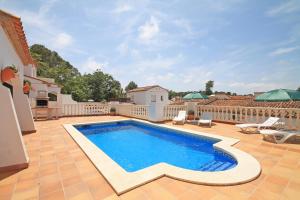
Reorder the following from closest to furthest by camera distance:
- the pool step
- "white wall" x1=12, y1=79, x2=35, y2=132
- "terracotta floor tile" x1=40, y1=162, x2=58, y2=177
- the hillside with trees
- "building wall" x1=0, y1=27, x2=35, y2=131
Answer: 1. "terracotta floor tile" x1=40, y1=162, x2=58, y2=177
2. the pool step
3. "building wall" x1=0, y1=27, x2=35, y2=131
4. "white wall" x1=12, y1=79, x2=35, y2=132
5. the hillside with trees

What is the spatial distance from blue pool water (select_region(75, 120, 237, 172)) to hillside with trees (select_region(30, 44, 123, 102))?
25.2 meters

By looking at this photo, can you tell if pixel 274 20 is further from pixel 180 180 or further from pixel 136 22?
pixel 180 180

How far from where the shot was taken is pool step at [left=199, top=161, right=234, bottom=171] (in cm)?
400

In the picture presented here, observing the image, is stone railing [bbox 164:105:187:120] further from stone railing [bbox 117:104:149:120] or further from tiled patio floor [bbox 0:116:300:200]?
tiled patio floor [bbox 0:116:300:200]

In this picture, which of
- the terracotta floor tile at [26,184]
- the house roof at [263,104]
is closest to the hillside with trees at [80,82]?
the house roof at [263,104]

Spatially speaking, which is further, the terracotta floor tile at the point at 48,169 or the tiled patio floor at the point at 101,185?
the terracotta floor tile at the point at 48,169

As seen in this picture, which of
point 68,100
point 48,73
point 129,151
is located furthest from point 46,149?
point 48,73

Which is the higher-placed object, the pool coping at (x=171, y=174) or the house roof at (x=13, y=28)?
the house roof at (x=13, y=28)

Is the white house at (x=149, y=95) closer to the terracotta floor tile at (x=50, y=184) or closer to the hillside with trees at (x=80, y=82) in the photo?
the hillside with trees at (x=80, y=82)

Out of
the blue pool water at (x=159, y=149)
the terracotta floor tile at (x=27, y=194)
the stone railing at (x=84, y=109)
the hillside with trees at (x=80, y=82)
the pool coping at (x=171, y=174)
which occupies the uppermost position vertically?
the hillside with trees at (x=80, y=82)

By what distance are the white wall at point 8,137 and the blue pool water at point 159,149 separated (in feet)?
8.22

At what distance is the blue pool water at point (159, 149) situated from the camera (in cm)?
454

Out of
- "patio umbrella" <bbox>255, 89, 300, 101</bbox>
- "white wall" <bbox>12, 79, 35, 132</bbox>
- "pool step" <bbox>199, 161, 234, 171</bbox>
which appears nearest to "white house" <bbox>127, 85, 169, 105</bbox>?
"patio umbrella" <bbox>255, 89, 300, 101</bbox>

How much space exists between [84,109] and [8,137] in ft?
34.5
